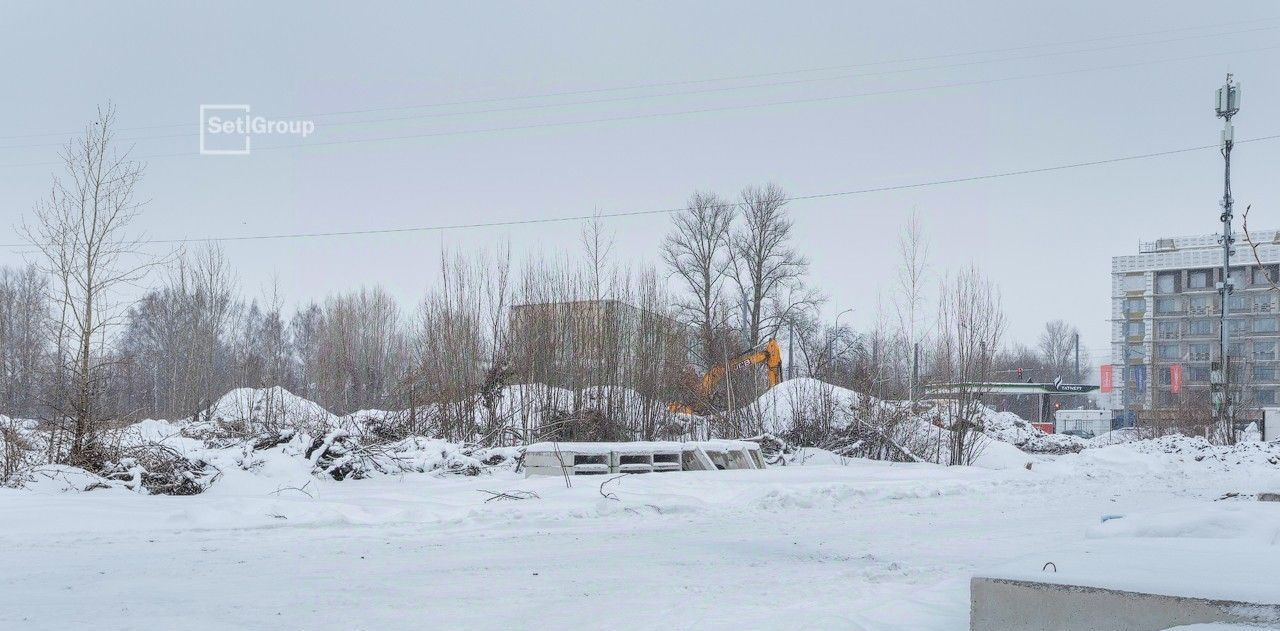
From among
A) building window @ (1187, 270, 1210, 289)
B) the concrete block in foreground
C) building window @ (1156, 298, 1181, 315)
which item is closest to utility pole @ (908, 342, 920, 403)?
the concrete block in foreground

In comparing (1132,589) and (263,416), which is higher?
(1132,589)

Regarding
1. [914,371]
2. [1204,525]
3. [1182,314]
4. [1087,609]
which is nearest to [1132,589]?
[1087,609]

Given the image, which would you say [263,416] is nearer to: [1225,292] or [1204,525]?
[1204,525]

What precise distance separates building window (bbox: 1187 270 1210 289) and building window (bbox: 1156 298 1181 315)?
2.02 metres

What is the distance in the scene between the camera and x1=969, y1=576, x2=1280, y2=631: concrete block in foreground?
3.99 metres

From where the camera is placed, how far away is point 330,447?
15461 millimetres

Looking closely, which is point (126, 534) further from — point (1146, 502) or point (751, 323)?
point (751, 323)

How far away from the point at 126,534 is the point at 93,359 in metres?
5.57

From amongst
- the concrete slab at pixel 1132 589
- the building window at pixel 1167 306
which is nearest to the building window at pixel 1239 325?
the building window at pixel 1167 306

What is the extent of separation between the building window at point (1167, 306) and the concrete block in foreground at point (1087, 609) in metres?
105

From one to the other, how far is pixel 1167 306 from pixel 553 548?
339ft

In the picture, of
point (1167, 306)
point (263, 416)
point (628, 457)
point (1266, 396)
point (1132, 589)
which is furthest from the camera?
point (1167, 306)

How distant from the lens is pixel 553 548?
9047mm

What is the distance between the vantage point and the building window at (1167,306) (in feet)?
317
